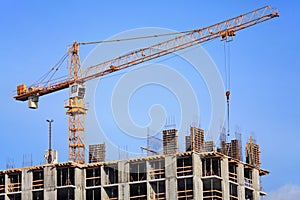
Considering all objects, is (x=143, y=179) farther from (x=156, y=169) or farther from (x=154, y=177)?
(x=156, y=169)

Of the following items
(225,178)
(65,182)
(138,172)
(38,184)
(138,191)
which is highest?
(138,172)

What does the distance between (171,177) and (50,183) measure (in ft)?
70.6

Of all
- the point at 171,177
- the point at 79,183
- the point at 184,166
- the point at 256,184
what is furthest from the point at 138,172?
the point at 256,184

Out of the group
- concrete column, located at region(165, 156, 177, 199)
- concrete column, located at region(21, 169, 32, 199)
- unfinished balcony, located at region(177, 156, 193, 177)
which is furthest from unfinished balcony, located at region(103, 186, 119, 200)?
concrete column, located at region(21, 169, 32, 199)

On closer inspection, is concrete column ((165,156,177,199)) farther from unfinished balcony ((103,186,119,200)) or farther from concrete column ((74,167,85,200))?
concrete column ((74,167,85,200))

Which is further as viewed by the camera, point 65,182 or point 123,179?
point 65,182

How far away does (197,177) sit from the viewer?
135m

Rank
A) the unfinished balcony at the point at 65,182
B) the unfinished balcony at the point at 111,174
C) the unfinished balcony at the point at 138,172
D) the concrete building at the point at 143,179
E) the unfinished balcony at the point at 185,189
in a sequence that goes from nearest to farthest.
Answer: the unfinished balcony at the point at 185,189, the concrete building at the point at 143,179, the unfinished balcony at the point at 138,172, the unfinished balcony at the point at 111,174, the unfinished balcony at the point at 65,182

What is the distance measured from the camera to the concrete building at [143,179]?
5364 inches

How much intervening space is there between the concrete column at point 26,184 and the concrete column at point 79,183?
7.89 m

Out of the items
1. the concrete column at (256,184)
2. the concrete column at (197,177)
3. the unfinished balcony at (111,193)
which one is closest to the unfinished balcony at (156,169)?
the concrete column at (197,177)

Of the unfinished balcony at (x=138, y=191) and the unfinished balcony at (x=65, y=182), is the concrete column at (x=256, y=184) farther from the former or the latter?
the unfinished balcony at (x=65, y=182)

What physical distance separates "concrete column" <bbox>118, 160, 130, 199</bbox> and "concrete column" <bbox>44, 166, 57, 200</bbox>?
37.4ft

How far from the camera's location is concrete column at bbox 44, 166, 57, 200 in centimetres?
14462
